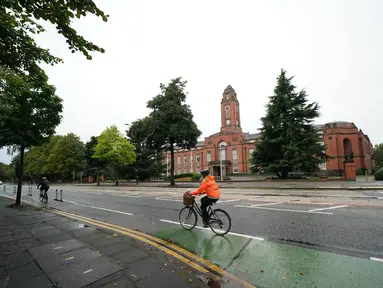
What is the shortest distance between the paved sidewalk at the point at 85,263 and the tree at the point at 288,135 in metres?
25.5

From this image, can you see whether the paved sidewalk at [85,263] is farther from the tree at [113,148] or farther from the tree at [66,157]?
the tree at [66,157]

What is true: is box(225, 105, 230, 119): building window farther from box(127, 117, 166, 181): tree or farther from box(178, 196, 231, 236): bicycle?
box(178, 196, 231, 236): bicycle

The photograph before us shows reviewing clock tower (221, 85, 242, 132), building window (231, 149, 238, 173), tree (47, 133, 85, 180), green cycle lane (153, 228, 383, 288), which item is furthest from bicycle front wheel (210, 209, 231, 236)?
clock tower (221, 85, 242, 132)

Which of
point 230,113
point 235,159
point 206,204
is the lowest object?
point 206,204

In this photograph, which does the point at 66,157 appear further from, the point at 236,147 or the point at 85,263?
the point at 85,263

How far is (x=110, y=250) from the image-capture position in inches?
175

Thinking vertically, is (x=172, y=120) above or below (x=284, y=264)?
above

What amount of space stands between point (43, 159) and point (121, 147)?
3889cm

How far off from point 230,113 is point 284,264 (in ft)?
199

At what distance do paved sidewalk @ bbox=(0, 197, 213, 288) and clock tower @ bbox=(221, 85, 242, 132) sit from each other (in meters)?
59.0

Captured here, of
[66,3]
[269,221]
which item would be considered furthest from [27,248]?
[269,221]

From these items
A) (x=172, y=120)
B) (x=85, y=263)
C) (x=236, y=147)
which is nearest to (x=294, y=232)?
(x=85, y=263)

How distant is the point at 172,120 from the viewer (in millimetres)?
29812

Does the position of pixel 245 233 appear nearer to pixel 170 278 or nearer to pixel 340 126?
pixel 170 278
